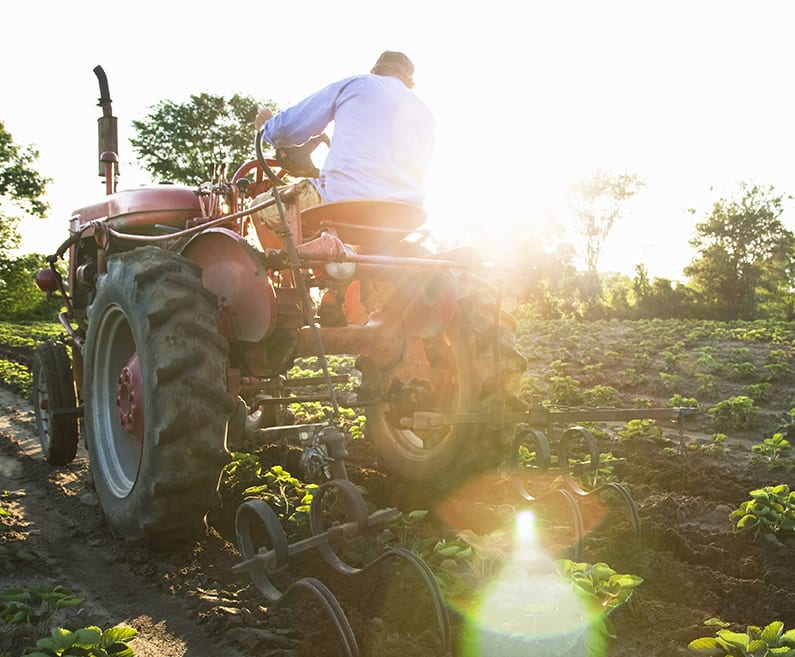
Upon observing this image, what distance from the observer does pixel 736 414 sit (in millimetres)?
5977

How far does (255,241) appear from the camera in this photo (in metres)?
3.80

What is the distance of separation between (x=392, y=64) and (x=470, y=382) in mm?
1607

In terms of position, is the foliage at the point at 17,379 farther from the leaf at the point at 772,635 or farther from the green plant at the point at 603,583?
the leaf at the point at 772,635

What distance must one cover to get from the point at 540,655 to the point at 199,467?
4.60 ft

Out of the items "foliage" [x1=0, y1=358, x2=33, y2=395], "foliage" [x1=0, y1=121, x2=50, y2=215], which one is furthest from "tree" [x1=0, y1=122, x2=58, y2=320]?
"foliage" [x1=0, y1=358, x2=33, y2=395]

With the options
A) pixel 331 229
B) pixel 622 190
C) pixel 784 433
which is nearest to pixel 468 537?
pixel 331 229

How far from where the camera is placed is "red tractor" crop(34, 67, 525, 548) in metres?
2.67

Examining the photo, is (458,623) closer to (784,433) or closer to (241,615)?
(241,615)

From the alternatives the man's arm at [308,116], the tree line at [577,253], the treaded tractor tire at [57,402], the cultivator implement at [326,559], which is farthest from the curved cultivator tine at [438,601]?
the tree line at [577,253]

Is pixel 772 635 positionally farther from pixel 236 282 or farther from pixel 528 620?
pixel 236 282

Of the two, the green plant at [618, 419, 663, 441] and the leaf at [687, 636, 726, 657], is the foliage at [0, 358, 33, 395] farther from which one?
the leaf at [687, 636, 726, 657]

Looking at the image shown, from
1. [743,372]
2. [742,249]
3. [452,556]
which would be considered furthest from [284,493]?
[742,249]

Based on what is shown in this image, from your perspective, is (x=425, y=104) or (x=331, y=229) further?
(x=425, y=104)

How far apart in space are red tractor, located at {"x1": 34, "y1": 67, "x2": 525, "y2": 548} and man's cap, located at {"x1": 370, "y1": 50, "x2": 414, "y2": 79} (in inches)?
29.3
